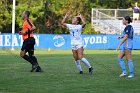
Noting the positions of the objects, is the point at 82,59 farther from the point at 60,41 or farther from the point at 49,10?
the point at 49,10

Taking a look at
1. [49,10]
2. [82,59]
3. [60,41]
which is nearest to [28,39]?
[82,59]

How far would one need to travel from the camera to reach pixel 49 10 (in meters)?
59.4

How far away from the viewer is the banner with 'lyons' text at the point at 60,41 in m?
42.9

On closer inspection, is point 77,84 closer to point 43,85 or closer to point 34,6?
point 43,85

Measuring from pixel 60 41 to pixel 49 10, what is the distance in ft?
52.0

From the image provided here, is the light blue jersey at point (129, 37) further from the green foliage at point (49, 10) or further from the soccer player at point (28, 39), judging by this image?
the green foliage at point (49, 10)

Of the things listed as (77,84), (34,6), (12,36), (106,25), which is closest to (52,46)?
(12,36)

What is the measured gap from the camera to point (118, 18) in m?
49.3

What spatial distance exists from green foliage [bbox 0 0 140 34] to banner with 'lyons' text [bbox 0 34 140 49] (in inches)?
420

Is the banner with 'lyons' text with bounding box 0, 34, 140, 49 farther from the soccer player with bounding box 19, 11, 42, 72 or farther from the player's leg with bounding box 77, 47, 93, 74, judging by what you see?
the player's leg with bounding box 77, 47, 93, 74

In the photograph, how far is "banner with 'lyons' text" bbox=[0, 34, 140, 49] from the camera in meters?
42.9

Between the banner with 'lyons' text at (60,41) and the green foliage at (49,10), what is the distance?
10675 mm

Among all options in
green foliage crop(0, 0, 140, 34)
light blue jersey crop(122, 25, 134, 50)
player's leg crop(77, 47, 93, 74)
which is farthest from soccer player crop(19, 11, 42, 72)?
green foliage crop(0, 0, 140, 34)

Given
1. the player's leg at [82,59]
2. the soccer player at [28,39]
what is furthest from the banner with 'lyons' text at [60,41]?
the player's leg at [82,59]
